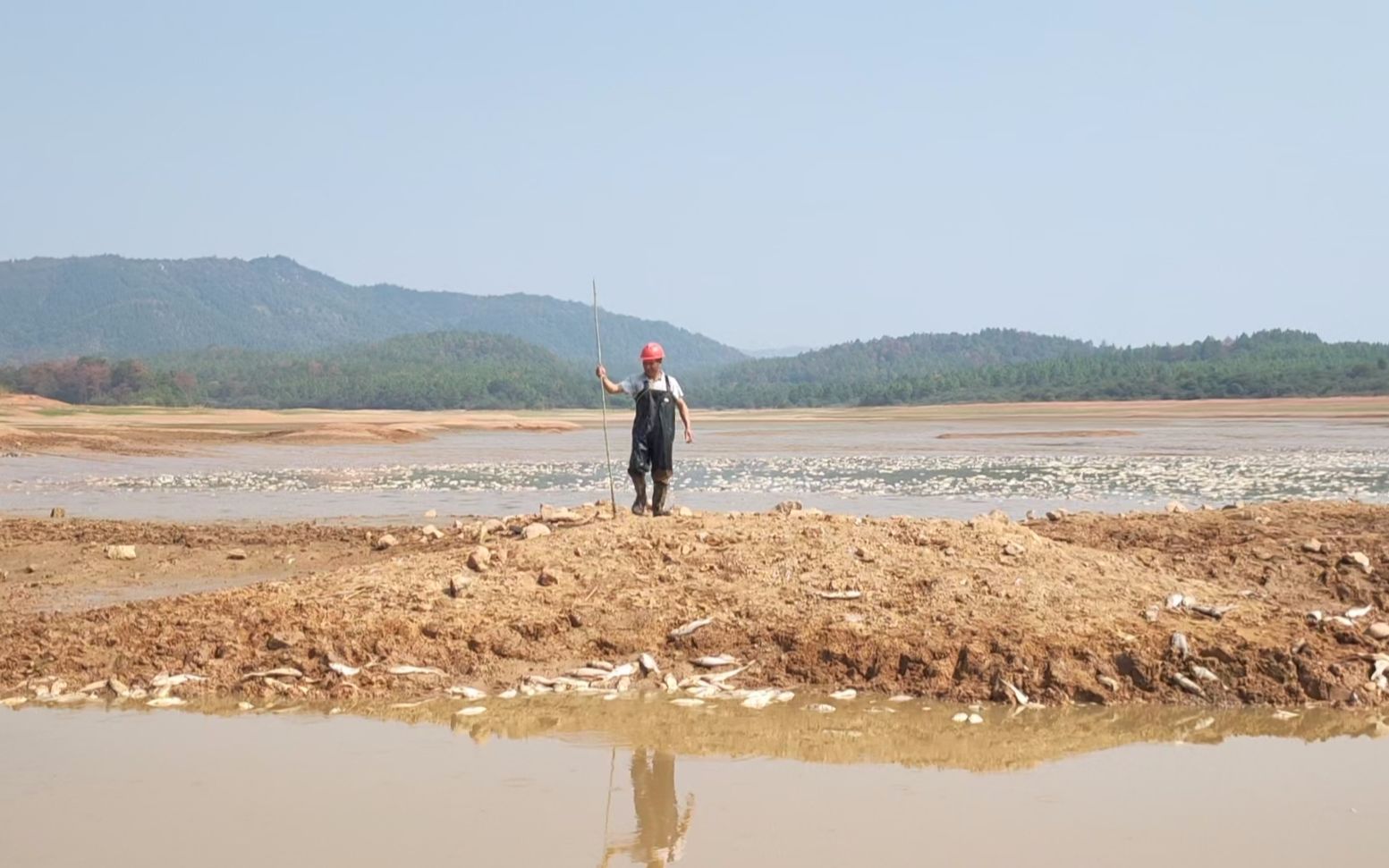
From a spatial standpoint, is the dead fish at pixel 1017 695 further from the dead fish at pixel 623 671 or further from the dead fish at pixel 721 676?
the dead fish at pixel 623 671

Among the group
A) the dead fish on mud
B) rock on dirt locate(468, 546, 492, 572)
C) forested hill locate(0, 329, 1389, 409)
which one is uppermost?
forested hill locate(0, 329, 1389, 409)

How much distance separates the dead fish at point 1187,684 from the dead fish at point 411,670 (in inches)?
177

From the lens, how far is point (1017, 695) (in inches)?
332

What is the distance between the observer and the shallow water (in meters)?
21.8

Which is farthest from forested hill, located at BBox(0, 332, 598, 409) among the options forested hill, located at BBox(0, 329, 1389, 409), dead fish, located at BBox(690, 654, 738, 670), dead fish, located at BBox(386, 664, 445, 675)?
dead fish, located at BBox(690, 654, 738, 670)

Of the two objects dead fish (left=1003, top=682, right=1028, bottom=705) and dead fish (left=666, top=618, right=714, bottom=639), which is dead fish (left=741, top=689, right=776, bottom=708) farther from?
dead fish (left=1003, top=682, right=1028, bottom=705)

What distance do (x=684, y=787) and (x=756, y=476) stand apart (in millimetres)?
22612

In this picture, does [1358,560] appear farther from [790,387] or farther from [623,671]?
[790,387]

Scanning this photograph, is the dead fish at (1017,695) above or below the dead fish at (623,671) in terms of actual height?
below

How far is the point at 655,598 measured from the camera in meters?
9.80

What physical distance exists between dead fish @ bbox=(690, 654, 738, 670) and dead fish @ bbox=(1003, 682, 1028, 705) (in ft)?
5.61

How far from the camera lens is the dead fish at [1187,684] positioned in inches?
333

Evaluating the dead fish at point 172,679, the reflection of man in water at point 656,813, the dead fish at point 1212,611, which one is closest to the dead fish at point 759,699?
the reflection of man in water at point 656,813

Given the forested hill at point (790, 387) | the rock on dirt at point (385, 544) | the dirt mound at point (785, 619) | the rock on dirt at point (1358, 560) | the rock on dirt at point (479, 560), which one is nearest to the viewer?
the dirt mound at point (785, 619)
